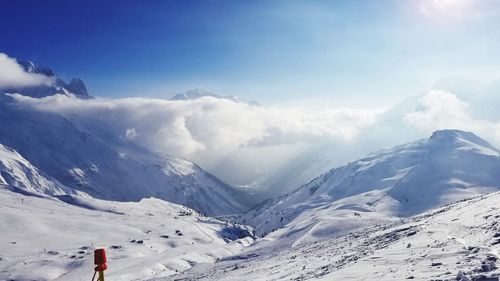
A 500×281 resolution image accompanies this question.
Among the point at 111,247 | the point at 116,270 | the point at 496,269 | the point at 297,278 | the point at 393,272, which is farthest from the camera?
the point at 111,247

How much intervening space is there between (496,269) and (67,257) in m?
156

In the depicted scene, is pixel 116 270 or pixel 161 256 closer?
pixel 116 270

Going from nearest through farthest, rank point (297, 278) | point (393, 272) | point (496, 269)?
point (496, 269)
point (393, 272)
point (297, 278)

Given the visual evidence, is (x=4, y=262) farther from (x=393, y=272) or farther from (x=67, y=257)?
(x=393, y=272)

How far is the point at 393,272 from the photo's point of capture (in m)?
27.0

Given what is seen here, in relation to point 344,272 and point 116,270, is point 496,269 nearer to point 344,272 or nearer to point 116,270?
point 344,272

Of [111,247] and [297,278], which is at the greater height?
[111,247]

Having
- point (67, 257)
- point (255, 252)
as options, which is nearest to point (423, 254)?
point (255, 252)

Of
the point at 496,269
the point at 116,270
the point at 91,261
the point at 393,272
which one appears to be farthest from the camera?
the point at 91,261

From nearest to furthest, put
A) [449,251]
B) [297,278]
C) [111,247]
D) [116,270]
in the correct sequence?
[449,251], [297,278], [116,270], [111,247]

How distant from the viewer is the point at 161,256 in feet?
496

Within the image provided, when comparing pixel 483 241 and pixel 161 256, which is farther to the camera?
pixel 161 256

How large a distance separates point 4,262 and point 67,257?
19.5 meters

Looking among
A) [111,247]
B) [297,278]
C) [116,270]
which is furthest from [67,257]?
[297,278]
